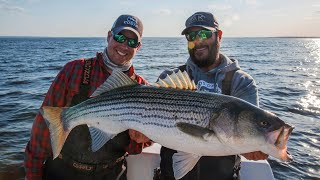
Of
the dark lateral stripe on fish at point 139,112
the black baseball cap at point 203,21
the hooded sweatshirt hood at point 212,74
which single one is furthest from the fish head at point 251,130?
the black baseball cap at point 203,21

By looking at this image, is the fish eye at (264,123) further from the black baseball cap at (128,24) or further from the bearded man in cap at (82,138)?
the black baseball cap at (128,24)

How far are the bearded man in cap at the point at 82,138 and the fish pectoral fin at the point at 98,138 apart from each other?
451 mm

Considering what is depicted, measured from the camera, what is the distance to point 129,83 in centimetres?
456

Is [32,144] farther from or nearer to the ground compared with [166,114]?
nearer to the ground

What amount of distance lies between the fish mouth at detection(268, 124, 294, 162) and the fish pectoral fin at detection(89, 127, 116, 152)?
2042 millimetres

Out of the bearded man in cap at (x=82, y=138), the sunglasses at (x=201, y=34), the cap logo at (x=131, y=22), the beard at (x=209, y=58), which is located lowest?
the bearded man in cap at (x=82, y=138)

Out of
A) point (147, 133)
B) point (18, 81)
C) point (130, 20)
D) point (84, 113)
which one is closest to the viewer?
point (147, 133)

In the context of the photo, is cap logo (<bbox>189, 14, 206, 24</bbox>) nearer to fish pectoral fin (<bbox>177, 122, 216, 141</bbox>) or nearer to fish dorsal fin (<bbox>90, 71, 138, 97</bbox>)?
fish dorsal fin (<bbox>90, 71, 138, 97</bbox>)

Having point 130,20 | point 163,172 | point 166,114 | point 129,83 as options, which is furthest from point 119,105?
point 130,20

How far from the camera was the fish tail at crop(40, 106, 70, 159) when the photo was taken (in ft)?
14.9

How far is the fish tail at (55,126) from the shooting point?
4.54m

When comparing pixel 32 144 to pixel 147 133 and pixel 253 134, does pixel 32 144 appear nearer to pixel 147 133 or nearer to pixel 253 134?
pixel 147 133

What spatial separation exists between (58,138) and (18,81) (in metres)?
22.2

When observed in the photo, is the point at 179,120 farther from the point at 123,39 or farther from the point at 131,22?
the point at 131,22
